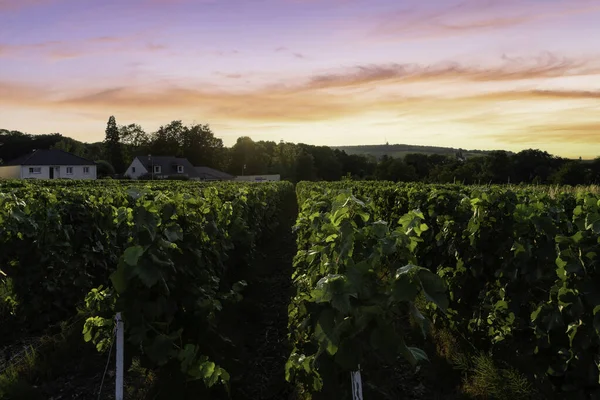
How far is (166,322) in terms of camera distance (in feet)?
14.9

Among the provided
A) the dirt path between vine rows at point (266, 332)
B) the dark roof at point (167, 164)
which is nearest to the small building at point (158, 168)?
the dark roof at point (167, 164)

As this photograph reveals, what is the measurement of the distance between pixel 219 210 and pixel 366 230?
4540 millimetres

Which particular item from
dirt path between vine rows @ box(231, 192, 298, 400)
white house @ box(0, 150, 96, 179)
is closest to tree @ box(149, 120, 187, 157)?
white house @ box(0, 150, 96, 179)

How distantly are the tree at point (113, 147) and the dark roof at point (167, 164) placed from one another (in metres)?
20.0

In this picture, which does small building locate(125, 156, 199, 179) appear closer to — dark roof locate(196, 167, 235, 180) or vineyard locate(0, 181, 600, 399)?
dark roof locate(196, 167, 235, 180)

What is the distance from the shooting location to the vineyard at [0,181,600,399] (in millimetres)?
3459

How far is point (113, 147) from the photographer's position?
11012 centimetres

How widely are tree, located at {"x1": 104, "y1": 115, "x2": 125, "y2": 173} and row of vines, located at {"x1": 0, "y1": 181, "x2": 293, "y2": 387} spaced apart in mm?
107500

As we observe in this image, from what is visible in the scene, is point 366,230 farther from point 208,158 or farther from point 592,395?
point 208,158

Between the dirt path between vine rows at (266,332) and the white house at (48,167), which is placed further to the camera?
the white house at (48,167)

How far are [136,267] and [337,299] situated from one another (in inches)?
77.5

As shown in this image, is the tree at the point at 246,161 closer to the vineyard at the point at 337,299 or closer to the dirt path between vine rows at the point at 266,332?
the dirt path between vine rows at the point at 266,332

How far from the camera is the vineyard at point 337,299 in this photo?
3459 millimetres

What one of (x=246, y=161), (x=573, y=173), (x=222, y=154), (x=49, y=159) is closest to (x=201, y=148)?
(x=222, y=154)
